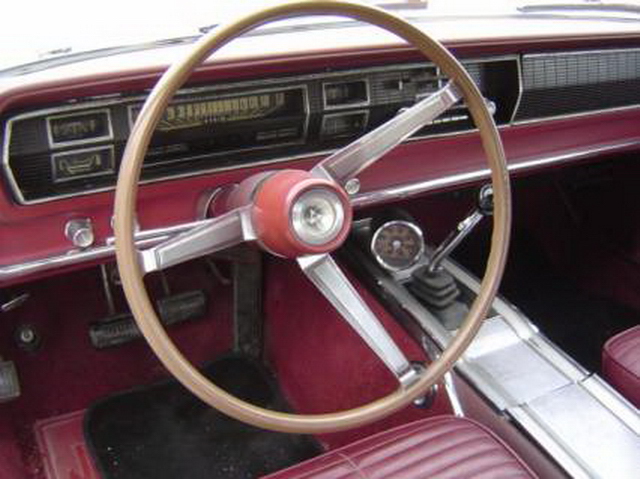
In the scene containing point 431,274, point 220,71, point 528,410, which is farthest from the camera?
point 431,274

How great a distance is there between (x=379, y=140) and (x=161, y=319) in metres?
1.21

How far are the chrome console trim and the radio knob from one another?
0.02 m

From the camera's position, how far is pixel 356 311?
139 cm

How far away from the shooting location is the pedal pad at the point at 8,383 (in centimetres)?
209

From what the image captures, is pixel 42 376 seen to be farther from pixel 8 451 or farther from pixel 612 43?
pixel 612 43

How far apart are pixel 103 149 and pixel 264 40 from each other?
48cm

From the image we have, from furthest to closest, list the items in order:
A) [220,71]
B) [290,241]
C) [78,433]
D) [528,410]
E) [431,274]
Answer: [78,433], [431,274], [528,410], [220,71], [290,241]

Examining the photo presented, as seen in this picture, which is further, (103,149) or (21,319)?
(21,319)

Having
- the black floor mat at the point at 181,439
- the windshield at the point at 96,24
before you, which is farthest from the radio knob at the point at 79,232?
the black floor mat at the point at 181,439

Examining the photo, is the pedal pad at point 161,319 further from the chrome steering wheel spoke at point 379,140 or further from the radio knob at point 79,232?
the chrome steering wheel spoke at point 379,140

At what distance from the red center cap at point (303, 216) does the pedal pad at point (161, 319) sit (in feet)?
3.76

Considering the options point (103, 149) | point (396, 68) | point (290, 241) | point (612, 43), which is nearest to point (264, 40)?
point (396, 68)

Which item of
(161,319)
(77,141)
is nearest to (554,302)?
(161,319)

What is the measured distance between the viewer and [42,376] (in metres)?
2.27
